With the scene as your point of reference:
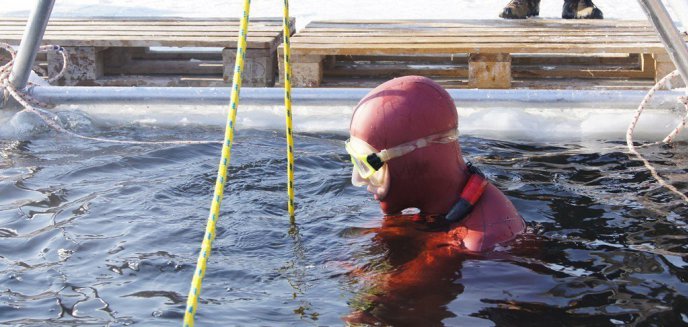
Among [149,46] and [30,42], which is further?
[149,46]

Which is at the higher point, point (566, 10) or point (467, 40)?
point (566, 10)

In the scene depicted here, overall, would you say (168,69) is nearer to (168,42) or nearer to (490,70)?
(168,42)

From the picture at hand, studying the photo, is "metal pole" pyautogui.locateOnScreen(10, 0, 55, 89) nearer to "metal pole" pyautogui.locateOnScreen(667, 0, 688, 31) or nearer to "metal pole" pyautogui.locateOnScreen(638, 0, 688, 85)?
"metal pole" pyautogui.locateOnScreen(638, 0, 688, 85)

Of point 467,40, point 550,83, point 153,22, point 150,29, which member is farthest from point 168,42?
point 550,83

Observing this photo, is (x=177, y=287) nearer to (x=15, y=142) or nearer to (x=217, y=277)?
(x=217, y=277)

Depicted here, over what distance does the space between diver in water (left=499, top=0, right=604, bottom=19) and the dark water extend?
287cm

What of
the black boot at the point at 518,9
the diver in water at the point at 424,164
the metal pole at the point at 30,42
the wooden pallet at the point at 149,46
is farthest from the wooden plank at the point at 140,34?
the diver in water at the point at 424,164

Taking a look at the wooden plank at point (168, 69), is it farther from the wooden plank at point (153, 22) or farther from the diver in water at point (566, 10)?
the diver in water at point (566, 10)

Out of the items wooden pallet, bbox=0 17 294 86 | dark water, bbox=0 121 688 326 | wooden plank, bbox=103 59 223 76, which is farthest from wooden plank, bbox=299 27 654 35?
dark water, bbox=0 121 688 326

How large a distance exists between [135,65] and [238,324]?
473cm

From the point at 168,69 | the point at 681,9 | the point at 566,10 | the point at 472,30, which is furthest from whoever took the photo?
the point at 566,10

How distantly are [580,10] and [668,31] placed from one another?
3597mm

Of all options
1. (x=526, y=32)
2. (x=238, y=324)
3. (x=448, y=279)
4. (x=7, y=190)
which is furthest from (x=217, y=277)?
(x=526, y=32)

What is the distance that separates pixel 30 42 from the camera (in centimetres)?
537
